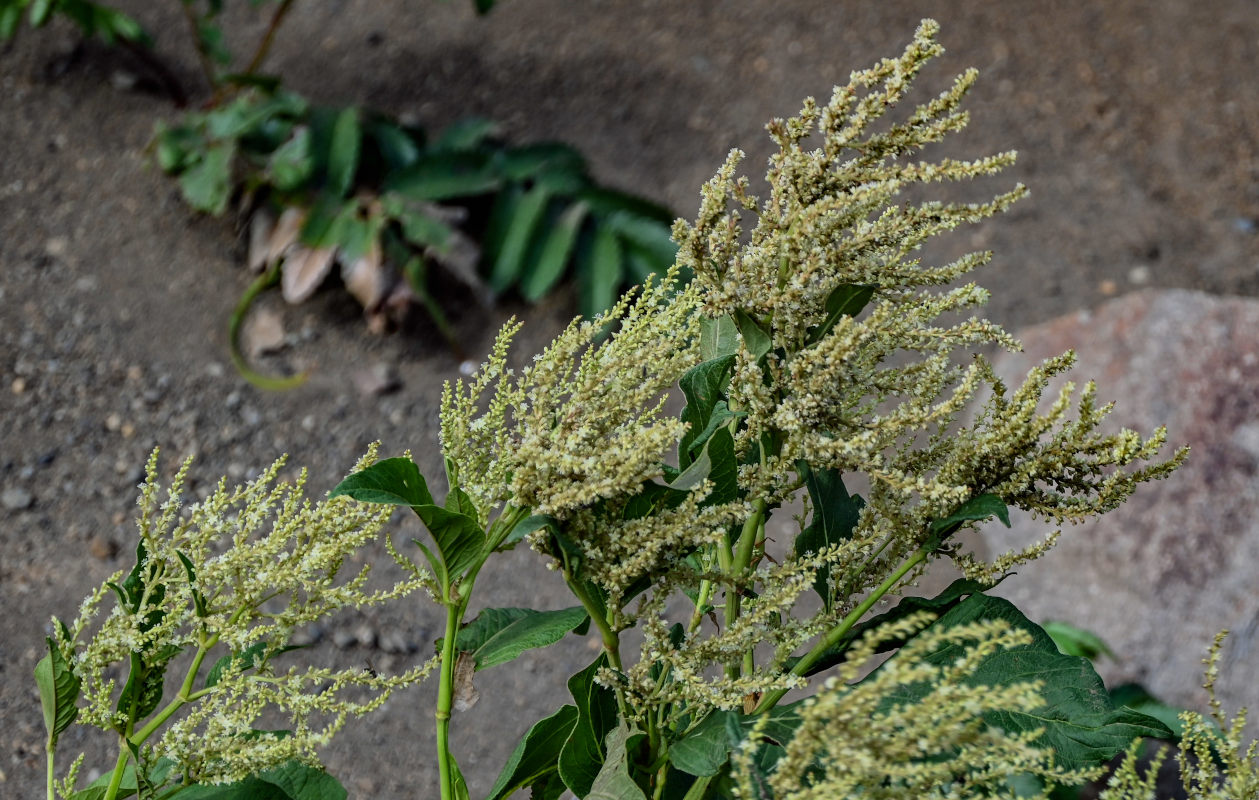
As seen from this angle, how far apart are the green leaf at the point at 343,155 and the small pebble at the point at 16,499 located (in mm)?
954

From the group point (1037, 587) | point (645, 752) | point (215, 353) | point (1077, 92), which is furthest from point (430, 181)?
point (645, 752)

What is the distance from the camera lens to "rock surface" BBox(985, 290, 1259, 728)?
2096 mm

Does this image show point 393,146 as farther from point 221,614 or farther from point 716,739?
point 716,739

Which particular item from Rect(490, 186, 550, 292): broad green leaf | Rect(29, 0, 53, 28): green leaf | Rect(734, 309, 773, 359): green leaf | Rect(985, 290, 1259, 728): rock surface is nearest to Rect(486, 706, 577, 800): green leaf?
Rect(734, 309, 773, 359): green leaf

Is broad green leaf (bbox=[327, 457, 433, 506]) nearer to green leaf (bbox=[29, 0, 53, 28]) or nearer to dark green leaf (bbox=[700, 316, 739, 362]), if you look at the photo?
dark green leaf (bbox=[700, 316, 739, 362])

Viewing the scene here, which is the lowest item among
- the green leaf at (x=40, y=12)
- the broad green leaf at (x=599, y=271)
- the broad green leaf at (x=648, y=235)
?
the broad green leaf at (x=599, y=271)

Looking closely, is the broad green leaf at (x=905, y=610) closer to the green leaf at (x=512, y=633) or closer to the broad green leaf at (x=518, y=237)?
the green leaf at (x=512, y=633)

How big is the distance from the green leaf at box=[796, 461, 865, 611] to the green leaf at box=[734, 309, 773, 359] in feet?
0.39

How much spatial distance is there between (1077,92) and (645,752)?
333cm

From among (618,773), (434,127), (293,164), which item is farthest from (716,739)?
(434,127)

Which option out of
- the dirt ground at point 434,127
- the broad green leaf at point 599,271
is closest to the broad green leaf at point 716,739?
the dirt ground at point 434,127

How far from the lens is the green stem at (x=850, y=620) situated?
69 cm

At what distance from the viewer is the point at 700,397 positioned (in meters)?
0.69

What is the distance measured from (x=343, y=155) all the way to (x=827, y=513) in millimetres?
2264
